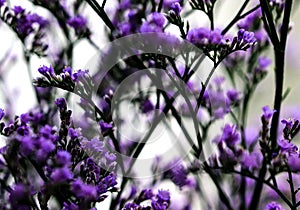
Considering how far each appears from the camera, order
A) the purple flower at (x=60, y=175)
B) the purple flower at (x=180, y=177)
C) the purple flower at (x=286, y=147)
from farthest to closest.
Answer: the purple flower at (x=180, y=177), the purple flower at (x=286, y=147), the purple flower at (x=60, y=175)

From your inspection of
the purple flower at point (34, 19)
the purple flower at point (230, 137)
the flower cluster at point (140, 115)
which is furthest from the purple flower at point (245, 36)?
the purple flower at point (34, 19)

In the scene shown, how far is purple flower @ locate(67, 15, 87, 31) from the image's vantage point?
84 cm

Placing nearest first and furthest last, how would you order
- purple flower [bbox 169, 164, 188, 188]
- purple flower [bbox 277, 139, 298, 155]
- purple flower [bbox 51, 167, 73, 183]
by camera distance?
1. purple flower [bbox 51, 167, 73, 183]
2. purple flower [bbox 277, 139, 298, 155]
3. purple flower [bbox 169, 164, 188, 188]

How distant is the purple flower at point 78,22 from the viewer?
84 centimetres

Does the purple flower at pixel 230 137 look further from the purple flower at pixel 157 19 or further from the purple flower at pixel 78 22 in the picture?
the purple flower at pixel 78 22

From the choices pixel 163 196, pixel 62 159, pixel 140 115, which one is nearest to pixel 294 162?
pixel 163 196

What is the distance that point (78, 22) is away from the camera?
2.75ft

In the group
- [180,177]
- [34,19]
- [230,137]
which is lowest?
[180,177]

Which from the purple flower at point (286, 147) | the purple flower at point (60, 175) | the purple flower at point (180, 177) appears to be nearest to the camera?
the purple flower at point (60, 175)

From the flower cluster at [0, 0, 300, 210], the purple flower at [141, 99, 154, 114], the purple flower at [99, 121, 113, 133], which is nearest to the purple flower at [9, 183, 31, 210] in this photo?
the flower cluster at [0, 0, 300, 210]

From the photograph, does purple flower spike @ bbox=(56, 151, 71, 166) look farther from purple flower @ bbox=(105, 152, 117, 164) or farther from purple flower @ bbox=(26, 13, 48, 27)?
purple flower @ bbox=(26, 13, 48, 27)

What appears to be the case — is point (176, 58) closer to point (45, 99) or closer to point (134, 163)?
point (134, 163)

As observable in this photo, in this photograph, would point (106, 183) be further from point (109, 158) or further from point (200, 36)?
point (200, 36)

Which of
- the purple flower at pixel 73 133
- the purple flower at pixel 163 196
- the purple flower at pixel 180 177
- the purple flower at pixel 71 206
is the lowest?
the purple flower at pixel 180 177
